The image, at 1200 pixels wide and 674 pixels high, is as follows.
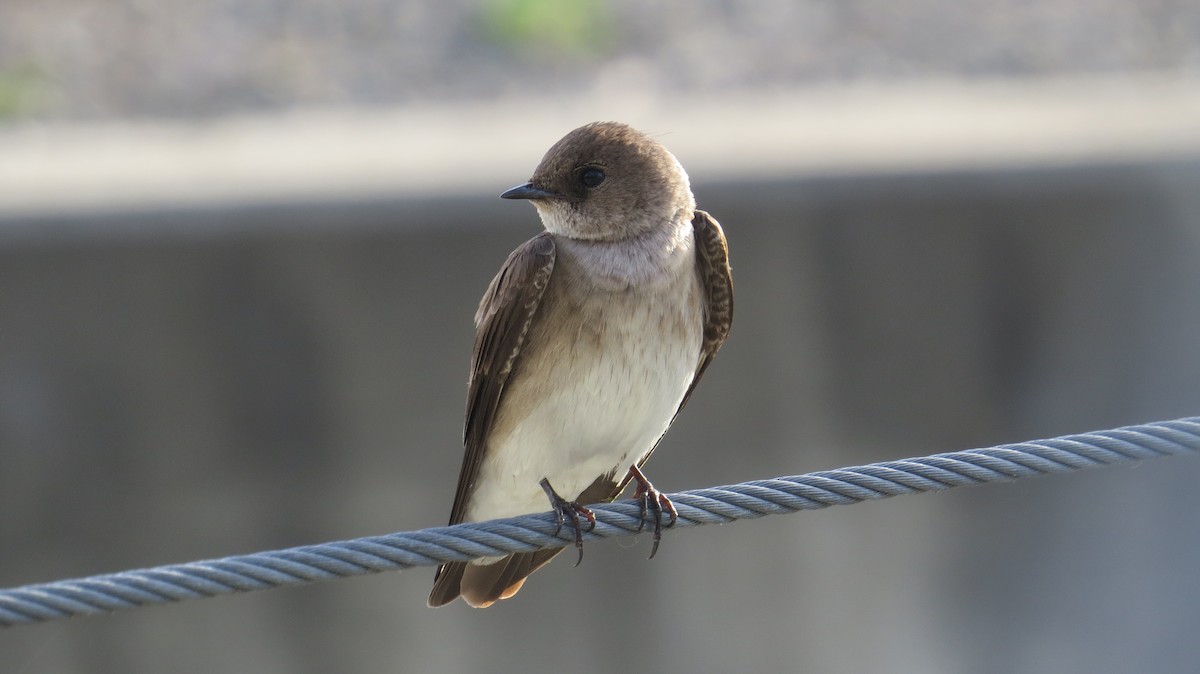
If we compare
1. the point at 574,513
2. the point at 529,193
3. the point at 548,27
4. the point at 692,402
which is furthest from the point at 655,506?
the point at 548,27

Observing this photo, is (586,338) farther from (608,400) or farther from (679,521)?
(679,521)

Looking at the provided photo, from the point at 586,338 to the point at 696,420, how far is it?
2156mm

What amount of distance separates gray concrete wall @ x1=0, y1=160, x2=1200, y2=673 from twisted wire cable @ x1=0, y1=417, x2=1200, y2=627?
103 inches

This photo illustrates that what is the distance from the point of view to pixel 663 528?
318cm

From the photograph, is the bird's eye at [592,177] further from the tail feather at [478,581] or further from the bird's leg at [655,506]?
the tail feather at [478,581]

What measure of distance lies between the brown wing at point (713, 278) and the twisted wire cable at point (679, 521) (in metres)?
1.05

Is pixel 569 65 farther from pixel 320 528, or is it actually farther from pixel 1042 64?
pixel 320 528

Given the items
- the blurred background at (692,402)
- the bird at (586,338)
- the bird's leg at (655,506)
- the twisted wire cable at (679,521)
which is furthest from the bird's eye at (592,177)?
the blurred background at (692,402)

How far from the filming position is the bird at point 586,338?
3412 millimetres

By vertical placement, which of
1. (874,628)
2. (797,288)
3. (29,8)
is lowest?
(874,628)

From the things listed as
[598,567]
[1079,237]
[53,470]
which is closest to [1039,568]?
[1079,237]

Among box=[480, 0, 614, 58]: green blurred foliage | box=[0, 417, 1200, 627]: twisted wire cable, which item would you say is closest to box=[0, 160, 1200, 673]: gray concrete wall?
box=[0, 417, 1200, 627]: twisted wire cable

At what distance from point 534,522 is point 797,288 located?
2.80m

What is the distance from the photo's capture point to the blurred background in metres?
5.20
